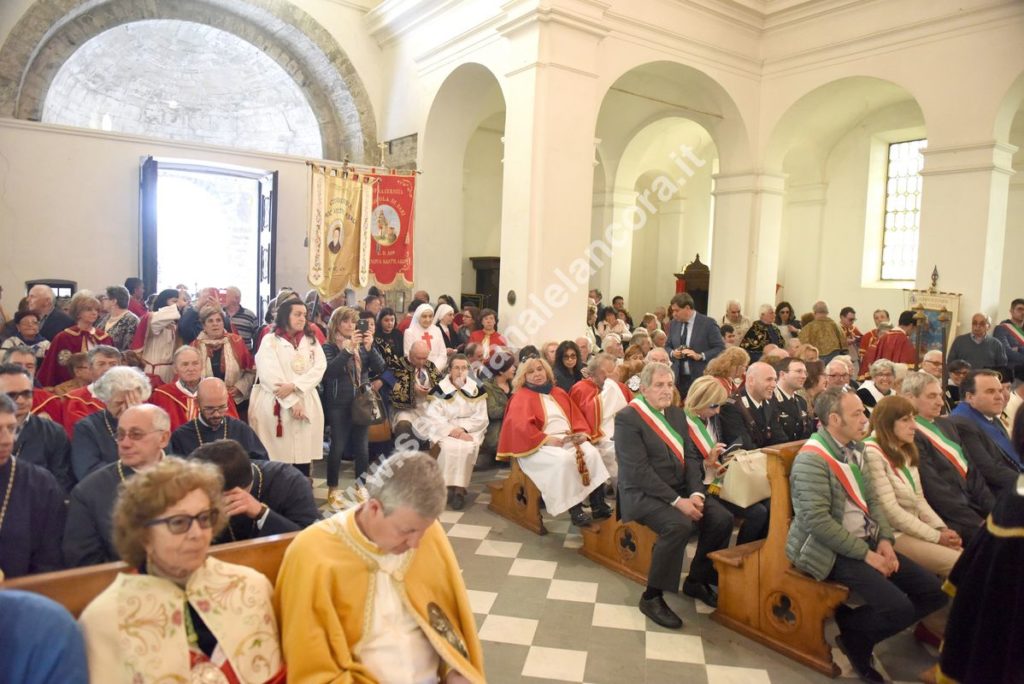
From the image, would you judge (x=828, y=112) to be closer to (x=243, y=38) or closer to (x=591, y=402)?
(x=591, y=402)

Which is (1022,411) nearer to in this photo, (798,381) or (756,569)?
(756,569)

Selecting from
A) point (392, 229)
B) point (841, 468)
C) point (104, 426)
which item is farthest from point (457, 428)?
point (392, 229)

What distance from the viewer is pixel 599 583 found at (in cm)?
470

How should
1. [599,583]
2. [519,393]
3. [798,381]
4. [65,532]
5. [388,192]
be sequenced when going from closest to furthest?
[65,532] < [599,583] < [798,381] < [519,393] < [388,192]

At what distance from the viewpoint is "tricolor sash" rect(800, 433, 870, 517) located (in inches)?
145

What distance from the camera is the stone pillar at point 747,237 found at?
1152 centimetres

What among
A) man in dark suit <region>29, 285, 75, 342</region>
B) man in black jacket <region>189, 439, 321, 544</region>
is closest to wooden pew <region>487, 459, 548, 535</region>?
man in black jacket <region>189, 439, 321, 544</region>

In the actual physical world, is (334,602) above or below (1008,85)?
below

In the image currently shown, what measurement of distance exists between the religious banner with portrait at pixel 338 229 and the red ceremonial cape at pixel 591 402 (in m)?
4.92

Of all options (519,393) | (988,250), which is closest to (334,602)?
(519,393)

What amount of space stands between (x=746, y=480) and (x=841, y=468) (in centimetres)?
88

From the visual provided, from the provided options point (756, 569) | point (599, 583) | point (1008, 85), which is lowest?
point (599, 583)

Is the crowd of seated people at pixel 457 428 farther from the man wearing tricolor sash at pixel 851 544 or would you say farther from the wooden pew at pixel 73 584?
the wooden pew at pixel 73 584

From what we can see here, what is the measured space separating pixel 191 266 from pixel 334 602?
53.4ft
